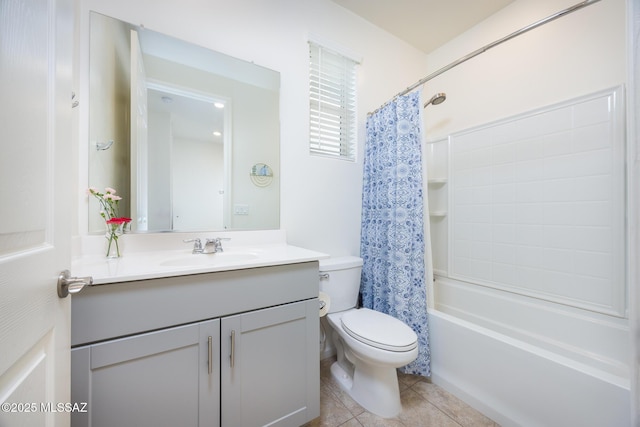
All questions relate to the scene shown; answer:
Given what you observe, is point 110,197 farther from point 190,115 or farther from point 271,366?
point 271,366

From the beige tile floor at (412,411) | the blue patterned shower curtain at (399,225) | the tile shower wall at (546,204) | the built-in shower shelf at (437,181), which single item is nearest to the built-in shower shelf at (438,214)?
the tile shower wall at (546,204)

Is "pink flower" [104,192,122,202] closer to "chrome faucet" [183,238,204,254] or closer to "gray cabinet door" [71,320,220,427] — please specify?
"chrome faucet" [183,238,204,254]

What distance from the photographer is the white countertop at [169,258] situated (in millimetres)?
801

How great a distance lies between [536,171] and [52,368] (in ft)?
7.89

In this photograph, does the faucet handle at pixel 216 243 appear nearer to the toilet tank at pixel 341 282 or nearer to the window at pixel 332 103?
the toilet tank at pixel 341 282

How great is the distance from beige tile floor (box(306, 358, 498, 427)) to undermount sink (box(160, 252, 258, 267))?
2.97 ft

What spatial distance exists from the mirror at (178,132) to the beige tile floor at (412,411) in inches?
42.4

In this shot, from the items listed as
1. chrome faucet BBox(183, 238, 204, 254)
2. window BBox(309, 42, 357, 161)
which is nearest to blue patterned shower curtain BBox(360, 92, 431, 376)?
window BBox(309, 42, 357, 161)

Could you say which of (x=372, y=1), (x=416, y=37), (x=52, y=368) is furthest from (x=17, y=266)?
(x=416, y=37)

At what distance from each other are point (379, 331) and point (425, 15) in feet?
7.60

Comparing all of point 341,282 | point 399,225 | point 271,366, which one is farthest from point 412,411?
point 399,225

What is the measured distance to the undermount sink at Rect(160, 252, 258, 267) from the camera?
3.68 ft

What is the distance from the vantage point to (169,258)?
3.67ft

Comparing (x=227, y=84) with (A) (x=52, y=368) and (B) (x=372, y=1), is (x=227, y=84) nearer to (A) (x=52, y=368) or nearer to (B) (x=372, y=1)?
(B) (x=372, y=1)
